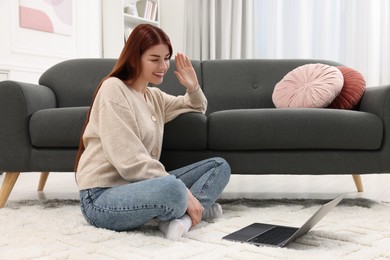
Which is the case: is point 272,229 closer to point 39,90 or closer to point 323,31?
point 39,90

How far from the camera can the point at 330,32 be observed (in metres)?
4.14

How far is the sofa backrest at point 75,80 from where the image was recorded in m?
2.48

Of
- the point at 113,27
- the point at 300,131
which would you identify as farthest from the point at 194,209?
the point at 113,27

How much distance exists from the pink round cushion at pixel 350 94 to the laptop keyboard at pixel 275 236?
98cm

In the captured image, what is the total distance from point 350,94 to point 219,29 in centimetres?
271

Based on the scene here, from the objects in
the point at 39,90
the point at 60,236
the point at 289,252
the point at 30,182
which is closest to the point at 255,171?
the point at 289,252

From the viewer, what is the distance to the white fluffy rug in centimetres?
121

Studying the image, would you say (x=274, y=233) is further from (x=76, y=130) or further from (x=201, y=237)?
(x=76, y=130)

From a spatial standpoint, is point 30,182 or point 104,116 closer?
point 104,116

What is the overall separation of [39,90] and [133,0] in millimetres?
2524

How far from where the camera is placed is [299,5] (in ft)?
14.0

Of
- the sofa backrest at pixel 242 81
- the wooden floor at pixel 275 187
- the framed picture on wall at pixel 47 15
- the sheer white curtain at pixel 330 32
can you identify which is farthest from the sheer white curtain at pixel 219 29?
the sofa backrest at pixel 242 81

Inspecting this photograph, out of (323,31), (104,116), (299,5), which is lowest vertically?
(104,116)

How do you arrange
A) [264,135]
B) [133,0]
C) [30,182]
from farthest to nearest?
[133,0]
[30,182]
[264,135]
